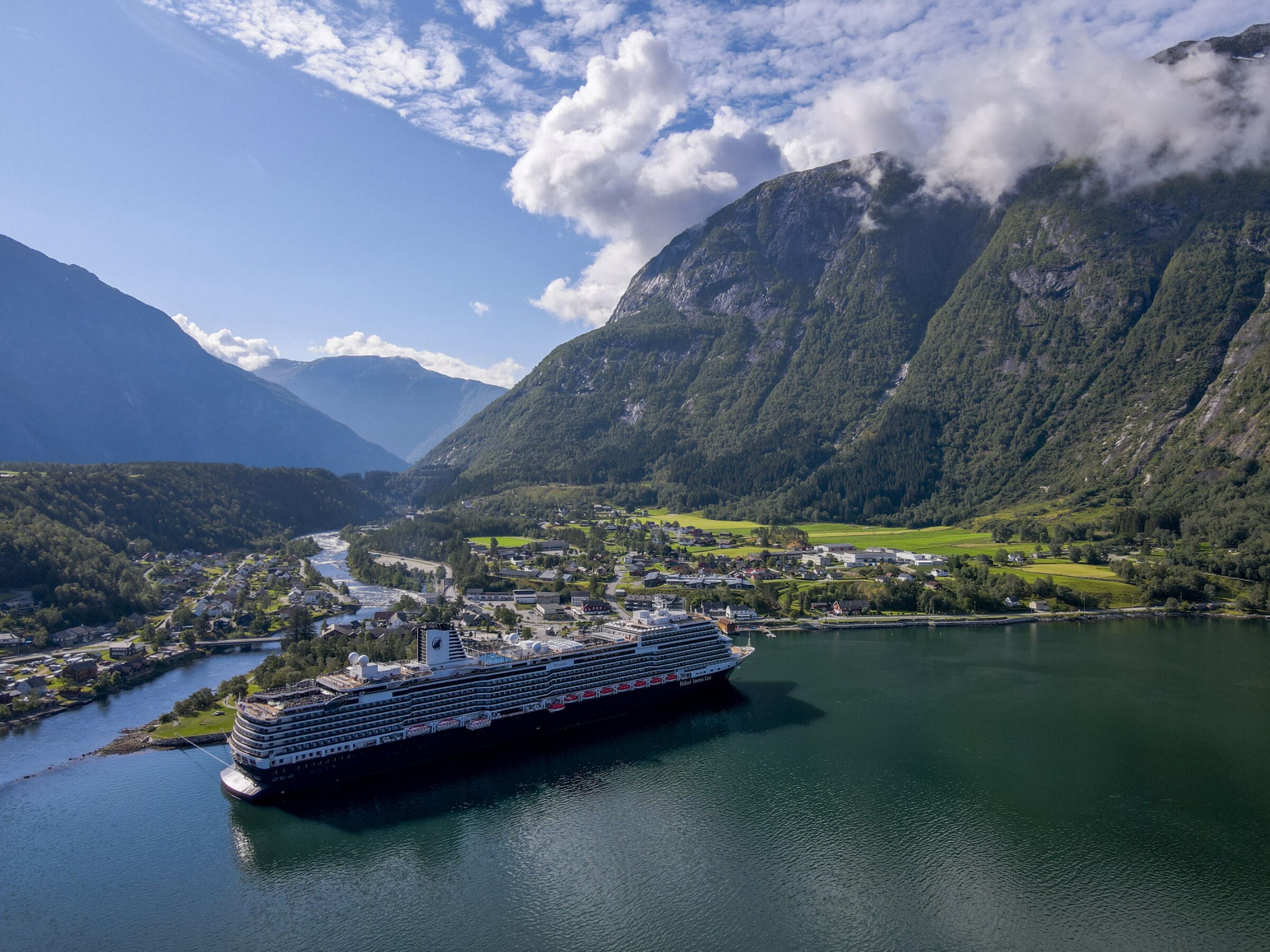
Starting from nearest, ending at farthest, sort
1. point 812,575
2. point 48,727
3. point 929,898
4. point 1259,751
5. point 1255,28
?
point 929,898 < point 1259,751 < point 48,727 < point 812,575 < point 1255,28

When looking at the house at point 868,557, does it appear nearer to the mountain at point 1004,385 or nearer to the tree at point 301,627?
the mountain at point 1004,385

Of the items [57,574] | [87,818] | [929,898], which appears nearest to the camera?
[929,898]

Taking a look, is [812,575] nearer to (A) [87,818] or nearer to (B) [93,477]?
(A) [87,818]

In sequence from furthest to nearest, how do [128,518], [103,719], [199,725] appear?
[128,518]
[103,719]
[199,725]

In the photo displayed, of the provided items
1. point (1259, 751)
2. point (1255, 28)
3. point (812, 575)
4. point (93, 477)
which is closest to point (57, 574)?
point (93, 477)

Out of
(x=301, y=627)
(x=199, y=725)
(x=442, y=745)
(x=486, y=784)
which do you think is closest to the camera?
(x=486, y=784)

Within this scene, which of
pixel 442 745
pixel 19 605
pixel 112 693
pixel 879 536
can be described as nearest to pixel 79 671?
pixel 112 693

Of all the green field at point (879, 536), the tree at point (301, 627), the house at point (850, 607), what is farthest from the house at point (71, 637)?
the green field at point (879, 536)

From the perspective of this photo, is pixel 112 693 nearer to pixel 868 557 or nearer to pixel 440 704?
pixel 440 704
